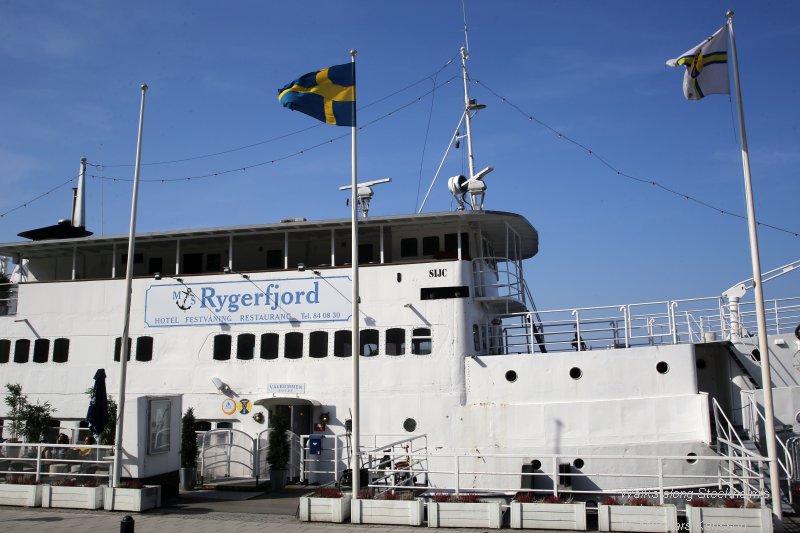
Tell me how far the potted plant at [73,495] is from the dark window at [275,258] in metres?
9.52

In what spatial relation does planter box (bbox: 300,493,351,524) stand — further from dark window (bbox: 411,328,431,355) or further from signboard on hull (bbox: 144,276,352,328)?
signboard on hull (bbox: 144,276,352,328)

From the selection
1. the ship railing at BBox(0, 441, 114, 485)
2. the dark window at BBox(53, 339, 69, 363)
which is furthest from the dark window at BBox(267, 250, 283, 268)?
the ship railing at BBox(0, 441, 114, 485)

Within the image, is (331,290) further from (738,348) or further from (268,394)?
(738,348)

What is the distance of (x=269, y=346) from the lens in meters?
21.1

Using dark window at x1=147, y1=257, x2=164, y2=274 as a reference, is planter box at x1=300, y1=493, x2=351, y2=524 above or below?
below

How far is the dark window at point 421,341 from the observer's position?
1969 cm

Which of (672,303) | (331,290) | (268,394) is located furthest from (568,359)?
(268,394)

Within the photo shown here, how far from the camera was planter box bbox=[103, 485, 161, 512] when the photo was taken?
610 inches

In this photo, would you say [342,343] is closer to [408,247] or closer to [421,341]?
[421,341]

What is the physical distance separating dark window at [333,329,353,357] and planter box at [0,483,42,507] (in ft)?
27.2

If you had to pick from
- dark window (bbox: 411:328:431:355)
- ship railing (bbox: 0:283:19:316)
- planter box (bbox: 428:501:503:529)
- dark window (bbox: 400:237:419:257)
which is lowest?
planter box (bbox: 428:501:503:529)

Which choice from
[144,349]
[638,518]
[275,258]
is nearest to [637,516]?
[638,518]

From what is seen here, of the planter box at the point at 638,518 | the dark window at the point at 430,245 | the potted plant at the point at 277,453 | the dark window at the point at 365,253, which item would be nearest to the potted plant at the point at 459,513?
the planter box at the point at 638,518

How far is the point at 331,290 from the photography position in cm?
2072
